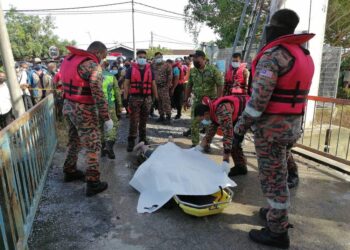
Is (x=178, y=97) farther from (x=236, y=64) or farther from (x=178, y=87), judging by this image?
(x=236, y=64)

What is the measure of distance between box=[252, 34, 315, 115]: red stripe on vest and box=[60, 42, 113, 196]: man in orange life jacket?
1.94 m

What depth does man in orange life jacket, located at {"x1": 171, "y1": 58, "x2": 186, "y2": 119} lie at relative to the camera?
8.93m

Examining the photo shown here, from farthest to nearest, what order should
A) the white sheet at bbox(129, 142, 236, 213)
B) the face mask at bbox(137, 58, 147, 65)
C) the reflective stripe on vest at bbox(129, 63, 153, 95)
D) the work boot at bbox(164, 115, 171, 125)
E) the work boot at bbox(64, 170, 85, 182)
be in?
the work boot at bbox(164, 115, 171, 125)
the face mask at bbox(137, 58, 147, 65)
the reflective stripe on vest at bbox(129, 63, 153, 95)
the work boot at bbox(64, 170, 85, 182)
the white sheet at bbox(129, 142, 236, 213)

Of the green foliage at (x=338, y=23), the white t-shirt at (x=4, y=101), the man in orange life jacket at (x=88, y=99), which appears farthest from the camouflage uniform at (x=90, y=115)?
the green foliage at (x=338, y=23)

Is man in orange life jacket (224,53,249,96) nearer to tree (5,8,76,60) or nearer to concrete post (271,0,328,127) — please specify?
concrete post (271,0,328,127)

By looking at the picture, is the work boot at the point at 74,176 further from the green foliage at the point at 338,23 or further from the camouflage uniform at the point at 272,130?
the green foliage at the point at 338,23

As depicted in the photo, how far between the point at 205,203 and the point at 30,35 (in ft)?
173

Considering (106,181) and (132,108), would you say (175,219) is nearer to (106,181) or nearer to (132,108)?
(106,181)

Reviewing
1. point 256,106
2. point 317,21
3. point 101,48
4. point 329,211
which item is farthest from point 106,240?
point 317,21

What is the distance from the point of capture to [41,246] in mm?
2793

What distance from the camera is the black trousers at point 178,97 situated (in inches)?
354

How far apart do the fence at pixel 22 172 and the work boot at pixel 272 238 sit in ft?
6.81

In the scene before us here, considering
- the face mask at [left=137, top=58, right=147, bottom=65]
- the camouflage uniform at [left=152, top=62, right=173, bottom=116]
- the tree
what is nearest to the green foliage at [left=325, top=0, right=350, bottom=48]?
the camouflage uniform at [left=152, top=62, right=173, bottom=116]

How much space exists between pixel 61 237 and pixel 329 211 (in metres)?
2.94
